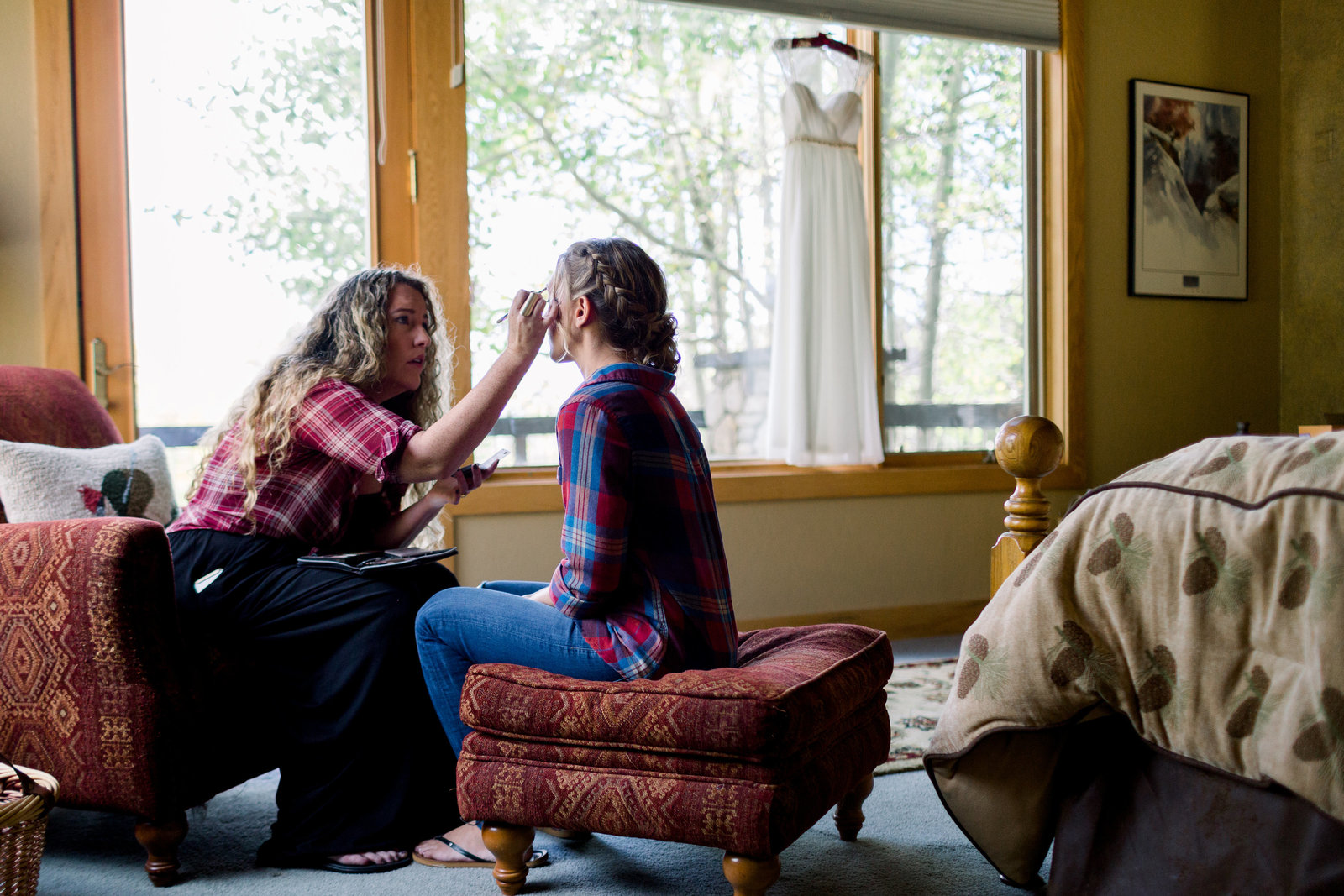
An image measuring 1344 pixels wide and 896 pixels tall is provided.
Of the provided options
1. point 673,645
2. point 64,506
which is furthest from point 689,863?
point 64,506

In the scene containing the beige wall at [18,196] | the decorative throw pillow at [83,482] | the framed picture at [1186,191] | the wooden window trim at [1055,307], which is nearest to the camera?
the decorative throw pillow at [83,482]

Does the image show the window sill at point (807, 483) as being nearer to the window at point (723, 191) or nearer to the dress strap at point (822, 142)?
the window at point (723, 191)

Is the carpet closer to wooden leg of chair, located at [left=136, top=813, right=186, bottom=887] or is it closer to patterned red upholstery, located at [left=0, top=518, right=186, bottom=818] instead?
wooden leg of chair, located at [left=136, top=813, right=186, bottom=887]

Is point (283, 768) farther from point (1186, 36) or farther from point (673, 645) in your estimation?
point (1186, 36)

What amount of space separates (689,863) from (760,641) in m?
0.41

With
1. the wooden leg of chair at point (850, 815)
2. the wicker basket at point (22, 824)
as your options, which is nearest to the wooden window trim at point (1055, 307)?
the wooden leg of chair at point (850, 815)

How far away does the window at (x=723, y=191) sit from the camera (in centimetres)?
331

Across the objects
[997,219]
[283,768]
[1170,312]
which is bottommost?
[283,768]

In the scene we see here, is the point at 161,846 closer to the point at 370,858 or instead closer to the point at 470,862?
the point at 370,858

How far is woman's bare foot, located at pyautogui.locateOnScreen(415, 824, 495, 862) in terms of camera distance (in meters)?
1.77

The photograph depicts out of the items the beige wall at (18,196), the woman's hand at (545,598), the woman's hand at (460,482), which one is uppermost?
the beige wall at (18,196)

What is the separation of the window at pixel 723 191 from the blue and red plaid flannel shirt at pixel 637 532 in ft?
5.83

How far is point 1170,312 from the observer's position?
420 cm

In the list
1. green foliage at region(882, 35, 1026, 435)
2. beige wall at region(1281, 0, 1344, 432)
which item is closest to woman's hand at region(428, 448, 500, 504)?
green foliage at region(882, 35, 1026, 435)
